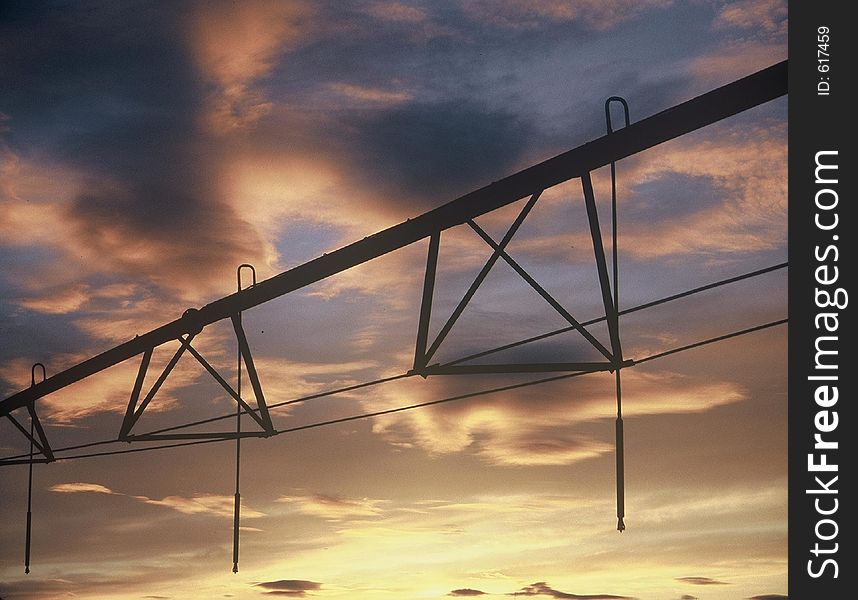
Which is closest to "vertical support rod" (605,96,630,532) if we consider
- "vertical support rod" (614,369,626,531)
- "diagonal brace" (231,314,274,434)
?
"vertical support rod" (614,369,626,531)

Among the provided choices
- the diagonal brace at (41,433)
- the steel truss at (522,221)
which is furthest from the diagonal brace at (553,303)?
the diagonal brace at (41,433)

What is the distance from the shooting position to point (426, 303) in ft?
52.3

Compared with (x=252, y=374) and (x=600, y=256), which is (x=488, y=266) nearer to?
(x=600, y=256)

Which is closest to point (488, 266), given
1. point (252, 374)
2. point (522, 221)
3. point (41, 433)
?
point (522, 221)

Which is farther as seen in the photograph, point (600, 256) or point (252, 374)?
point (252, 374)

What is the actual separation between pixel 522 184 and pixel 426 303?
210 cm

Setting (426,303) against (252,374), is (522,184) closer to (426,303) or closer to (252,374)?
(426,303)

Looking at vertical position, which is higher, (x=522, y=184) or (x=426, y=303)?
(x=522, y=184)

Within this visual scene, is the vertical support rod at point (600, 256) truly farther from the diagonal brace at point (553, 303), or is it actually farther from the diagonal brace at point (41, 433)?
the diagonal brace at point (41, 433)
